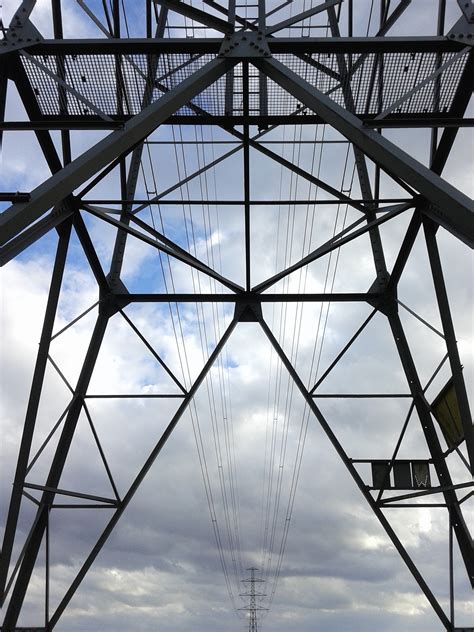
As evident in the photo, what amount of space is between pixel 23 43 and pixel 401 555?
45.7 feet

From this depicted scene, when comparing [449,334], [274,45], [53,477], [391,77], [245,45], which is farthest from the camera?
[53,477]

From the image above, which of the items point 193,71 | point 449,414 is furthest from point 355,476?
point 193,71

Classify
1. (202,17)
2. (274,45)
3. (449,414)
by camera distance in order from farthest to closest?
(449,414)
(202,17)
(274,45)

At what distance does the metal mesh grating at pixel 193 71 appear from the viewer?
11852 mm

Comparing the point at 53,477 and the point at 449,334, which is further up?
the point at 449,334

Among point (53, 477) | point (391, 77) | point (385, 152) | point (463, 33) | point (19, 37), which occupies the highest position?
point (391, 77)

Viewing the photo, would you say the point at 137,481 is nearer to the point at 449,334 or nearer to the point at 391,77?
the point at 449,334

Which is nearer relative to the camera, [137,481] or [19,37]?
[19,37]

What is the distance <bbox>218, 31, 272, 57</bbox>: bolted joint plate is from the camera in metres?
11.3

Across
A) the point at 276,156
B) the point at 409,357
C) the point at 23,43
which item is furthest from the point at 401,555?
the point at 23,43

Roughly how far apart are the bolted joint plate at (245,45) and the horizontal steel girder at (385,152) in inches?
5.7

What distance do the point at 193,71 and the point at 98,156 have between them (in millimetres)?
3298

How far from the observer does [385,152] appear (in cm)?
1004

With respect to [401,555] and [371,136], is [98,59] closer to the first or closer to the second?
[371,136]
